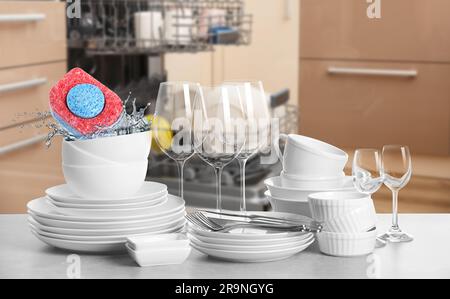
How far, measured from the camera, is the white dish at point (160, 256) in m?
0.90

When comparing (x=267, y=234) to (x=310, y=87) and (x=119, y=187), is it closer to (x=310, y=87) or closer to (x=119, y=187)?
(x=119, y=187)

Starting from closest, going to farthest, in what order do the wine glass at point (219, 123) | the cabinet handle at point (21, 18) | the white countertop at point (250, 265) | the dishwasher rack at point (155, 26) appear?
1. the white countertop at point (250, 265)
2. the wine glass at point (219, 123)
3. the cabinet handle at point (21, 18)
4. the dishwasher rack at point (155, 26)

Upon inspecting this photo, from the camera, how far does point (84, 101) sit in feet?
3.21

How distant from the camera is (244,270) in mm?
897

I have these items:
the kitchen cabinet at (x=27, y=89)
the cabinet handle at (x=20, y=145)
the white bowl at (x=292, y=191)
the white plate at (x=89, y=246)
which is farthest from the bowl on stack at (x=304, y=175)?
the cabinet handle at (x=20, y=145)

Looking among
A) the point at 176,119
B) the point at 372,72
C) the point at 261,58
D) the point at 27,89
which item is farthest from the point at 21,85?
the point at 176,119

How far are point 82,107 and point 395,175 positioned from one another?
397 millimetres

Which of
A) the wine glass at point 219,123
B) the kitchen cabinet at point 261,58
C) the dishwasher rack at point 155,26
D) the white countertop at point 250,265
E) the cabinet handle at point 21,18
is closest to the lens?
the white countertop at point 250,265

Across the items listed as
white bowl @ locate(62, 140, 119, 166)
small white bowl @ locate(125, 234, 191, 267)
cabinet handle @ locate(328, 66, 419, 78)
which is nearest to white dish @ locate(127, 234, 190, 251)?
small white bowl @ locate(125, 234, 191, 267)

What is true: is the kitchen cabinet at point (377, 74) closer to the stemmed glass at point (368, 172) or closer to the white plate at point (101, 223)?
the stemmed glass at point (368, 172)

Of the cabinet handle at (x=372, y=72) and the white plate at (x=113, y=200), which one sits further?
the cabinet handle at (x=372, y=72)

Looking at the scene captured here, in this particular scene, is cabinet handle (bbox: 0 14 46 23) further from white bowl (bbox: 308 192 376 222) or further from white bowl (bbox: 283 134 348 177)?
white bowl (bbox: 308 192 376 222)

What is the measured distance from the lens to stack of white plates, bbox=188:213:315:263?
35.7 inches

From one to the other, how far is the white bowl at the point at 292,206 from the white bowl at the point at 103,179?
0.18 meters
